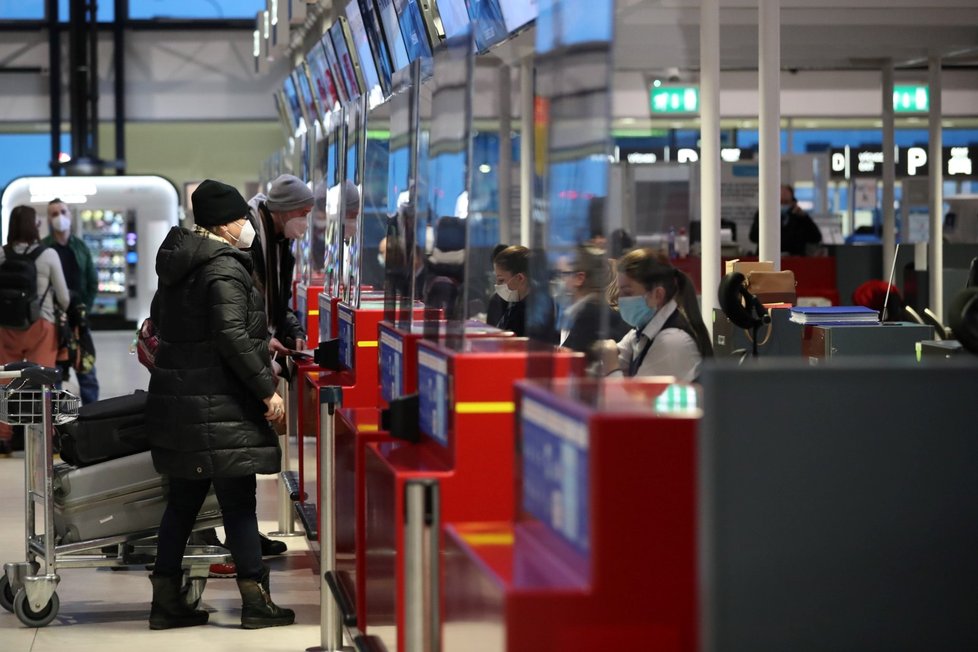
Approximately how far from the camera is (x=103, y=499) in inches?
202

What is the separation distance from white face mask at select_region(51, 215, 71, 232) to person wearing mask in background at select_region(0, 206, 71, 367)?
1.18m

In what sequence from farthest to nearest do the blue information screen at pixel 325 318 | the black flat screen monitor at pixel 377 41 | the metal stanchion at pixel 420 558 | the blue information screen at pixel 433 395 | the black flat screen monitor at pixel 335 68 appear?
the black flat screen monitor at pixel 335 68, the black flat screen monitor at pixel 377 41, the blue information screen at pixel 325 318, the blue information screen at pixel 433 395, the metal stanchion at pixel 420 558

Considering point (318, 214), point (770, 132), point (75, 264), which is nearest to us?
point (318, 214)

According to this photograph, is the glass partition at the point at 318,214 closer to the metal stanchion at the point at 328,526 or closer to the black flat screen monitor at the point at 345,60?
the black flat screen monitor at the point at 345,60

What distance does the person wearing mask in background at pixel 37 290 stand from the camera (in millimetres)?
9188

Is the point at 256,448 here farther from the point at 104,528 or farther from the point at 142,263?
the point at 142,263

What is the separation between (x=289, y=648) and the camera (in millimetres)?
4715

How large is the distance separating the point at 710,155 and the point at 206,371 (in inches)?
217

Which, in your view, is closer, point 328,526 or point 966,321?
point 966,321

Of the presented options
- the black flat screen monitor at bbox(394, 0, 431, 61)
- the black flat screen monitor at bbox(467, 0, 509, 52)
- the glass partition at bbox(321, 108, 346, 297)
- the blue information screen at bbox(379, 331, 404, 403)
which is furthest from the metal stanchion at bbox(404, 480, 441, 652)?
the black flat screen monitor at bbox(394, 0, 431, 61)

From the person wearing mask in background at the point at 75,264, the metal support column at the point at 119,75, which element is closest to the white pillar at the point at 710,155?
the person wearing mask in background at the point at 75,264

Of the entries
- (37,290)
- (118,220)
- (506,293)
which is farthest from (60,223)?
(118,220)

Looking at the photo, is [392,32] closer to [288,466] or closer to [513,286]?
[288,466]

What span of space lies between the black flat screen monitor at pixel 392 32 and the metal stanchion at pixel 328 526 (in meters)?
3.81
